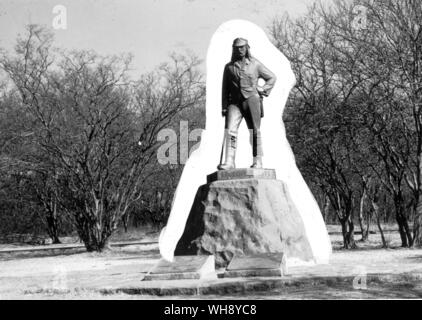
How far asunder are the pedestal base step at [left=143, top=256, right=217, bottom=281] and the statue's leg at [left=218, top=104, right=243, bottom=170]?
2.00 meters

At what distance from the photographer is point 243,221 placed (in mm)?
8867

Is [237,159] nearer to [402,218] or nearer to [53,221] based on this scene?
[402,218]

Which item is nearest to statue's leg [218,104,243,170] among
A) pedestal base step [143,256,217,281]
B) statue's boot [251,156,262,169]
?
statue's boot [251,156,262,169]

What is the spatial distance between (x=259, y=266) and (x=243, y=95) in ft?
10.4

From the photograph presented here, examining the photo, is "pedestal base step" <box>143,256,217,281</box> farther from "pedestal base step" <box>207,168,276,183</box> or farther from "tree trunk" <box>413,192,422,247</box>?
"tree trunk" <box>413,192,422,247</box>

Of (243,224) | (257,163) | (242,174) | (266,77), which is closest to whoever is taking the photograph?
(243,224)

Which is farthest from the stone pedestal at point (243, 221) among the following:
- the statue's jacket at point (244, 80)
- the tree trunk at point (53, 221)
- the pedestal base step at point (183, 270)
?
the tree trunk at point (53, 221)

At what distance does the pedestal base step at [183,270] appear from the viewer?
7.32 meters

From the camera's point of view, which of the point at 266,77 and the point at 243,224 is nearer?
the point at 243,224

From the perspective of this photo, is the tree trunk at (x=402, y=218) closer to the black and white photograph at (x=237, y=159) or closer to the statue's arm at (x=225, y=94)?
the black and white photograph at (x=237, y=159)

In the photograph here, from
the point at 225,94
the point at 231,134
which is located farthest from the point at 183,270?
the point at 225,94

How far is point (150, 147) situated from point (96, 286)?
1186cm
